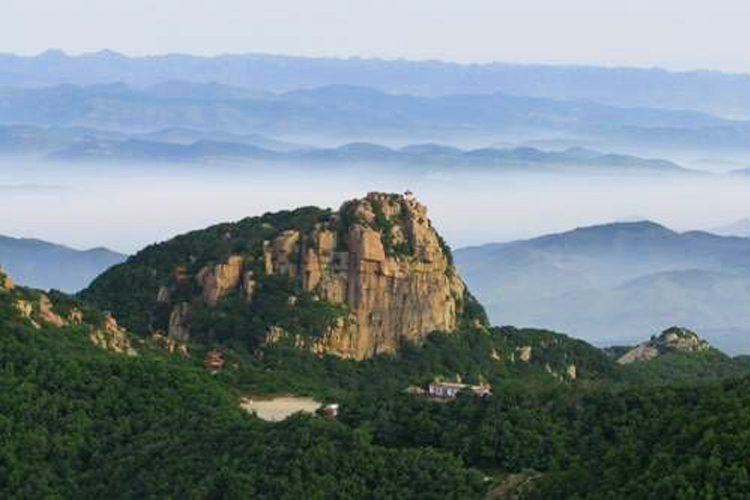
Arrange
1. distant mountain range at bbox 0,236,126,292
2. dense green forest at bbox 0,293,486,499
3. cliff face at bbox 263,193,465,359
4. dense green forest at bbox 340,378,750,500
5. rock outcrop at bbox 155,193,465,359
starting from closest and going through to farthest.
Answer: dense green forest at bbox 340,378,750,500 → dense green forest at bbox 0,293,486,499 → rock outcrop at bbox 155,193,465,359 → cliff face at bbox 263,193,465,359 → distant mountain range at bbox 0,236,126,292

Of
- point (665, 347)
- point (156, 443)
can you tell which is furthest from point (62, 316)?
point (665, 347)

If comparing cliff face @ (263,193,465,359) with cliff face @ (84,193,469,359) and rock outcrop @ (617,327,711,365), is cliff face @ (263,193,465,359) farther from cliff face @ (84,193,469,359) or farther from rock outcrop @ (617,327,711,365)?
rock outcrop @ (617,327,711,365)

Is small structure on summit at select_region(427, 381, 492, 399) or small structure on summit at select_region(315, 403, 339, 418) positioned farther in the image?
small structure on summit at select_region(427, 381, 492, 399)

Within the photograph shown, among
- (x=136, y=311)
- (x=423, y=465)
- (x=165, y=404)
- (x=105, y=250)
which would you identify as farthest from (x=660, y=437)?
(x=105, y=250)

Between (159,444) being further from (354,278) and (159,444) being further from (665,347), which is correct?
(665,347)

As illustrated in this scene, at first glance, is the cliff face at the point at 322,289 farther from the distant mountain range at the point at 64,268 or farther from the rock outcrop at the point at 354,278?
the distant mountain range at the point at 64,268

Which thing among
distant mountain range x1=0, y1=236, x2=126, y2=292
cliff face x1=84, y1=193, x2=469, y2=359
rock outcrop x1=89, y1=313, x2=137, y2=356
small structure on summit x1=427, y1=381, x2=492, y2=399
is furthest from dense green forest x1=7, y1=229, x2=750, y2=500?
distant mountain range x1=0, y1=236, x2=126, y2=292

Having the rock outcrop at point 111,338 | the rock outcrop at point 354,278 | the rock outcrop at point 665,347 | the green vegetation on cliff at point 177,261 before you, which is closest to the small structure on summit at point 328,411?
the rock outcrop at point 111,338
